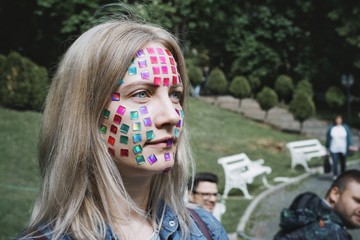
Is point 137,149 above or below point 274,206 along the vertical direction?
above

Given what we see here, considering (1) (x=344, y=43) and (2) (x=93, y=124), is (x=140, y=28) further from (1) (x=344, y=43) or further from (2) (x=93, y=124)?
(1) (x=344, y=43)

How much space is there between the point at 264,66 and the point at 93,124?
1329 inches

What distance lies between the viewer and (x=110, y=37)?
5.68 feet

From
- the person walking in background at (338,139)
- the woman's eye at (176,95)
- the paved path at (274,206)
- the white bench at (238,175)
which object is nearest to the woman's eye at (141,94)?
the woman's eye at (176,95)

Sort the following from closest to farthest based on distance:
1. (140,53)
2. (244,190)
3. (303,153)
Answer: (140,53)
(244,190)
(303,153)

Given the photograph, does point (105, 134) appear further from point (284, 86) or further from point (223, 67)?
point (223, 67)

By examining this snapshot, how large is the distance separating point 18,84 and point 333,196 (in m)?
14.9

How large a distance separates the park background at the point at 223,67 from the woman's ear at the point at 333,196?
4.84 feet

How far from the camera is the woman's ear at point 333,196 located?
12.4 ft

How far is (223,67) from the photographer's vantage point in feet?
123

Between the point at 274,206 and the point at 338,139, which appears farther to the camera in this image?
the point at 338,139

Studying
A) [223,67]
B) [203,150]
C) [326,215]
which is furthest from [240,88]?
[326,215]

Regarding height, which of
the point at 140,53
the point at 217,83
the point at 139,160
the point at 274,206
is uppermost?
the point at 217,83

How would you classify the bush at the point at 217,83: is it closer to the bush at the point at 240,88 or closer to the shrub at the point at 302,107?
the bush at the point at 240,88
